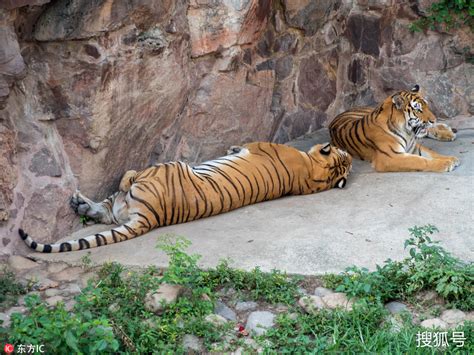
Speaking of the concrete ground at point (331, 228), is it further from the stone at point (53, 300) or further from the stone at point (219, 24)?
the stone at point (219, 24)

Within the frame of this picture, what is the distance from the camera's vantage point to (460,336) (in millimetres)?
4473

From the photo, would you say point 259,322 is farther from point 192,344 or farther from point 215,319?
point 192,344

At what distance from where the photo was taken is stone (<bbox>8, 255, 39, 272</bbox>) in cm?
527

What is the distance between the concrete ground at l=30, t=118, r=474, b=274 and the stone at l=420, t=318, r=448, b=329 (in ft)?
2.05

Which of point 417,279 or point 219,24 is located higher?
point 219,24

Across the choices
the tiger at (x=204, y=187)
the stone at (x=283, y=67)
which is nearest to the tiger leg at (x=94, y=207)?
the tiger at (x=204, y=187)

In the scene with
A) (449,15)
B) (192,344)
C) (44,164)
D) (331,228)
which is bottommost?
(192,344)

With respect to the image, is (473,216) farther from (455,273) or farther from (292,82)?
(292,82)

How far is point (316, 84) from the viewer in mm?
8062

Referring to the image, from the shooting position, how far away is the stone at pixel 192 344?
4539 mm

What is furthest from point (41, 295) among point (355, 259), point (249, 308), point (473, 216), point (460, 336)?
point (473, 216)

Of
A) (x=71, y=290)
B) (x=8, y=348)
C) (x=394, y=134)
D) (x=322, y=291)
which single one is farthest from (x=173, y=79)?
(x=8, y=348)

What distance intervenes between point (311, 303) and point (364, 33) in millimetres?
4309

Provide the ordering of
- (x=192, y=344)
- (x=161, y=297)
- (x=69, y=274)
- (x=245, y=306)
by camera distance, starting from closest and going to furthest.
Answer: (x=192, y=344) → (x=161, y=297) → (x=245, y=306) → (x=69, y=274)
